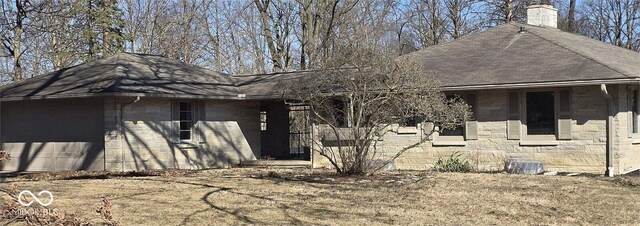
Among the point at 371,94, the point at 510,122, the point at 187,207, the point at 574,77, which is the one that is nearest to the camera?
the point at 187,207

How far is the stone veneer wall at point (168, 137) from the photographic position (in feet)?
52.9

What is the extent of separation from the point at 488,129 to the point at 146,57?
10380 mm

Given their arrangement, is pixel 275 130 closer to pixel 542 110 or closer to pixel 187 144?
pixel 187 144

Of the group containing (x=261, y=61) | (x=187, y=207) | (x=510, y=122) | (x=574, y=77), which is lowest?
(x=187, y=207)

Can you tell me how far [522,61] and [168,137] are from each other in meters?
9.38

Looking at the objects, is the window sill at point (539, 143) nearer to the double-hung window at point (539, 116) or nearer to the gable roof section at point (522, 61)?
the double-hung window at point (539, 116)

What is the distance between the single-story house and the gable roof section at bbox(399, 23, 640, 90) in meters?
0.04

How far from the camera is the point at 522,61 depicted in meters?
16.5

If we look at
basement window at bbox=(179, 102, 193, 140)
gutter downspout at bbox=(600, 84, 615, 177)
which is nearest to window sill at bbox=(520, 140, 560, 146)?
gutter downspout at bbox=(600, 84, 615, 177)

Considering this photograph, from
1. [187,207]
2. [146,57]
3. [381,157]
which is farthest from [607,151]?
[146,57]

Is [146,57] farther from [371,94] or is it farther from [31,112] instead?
[371,94]

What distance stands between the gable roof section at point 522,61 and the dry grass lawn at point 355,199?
7.70 feet

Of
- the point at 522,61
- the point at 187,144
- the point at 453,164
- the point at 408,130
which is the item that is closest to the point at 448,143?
the point at 453,164

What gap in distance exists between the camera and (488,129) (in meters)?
16.2
